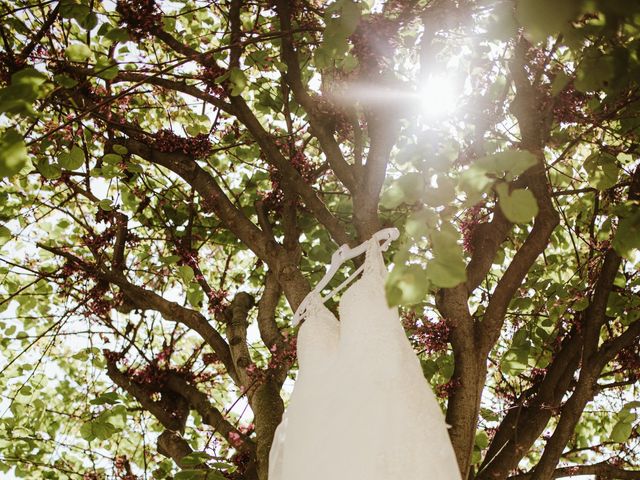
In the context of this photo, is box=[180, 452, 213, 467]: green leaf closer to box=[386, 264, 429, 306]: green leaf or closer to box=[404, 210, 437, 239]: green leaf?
box=[386, 264, 429, 306]: green leaf

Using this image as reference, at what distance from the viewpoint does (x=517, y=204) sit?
3.38ft

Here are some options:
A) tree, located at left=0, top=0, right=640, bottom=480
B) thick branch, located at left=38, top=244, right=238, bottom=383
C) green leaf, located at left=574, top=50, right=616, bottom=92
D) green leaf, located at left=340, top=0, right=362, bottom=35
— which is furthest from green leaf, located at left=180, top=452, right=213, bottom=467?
green leaf, located at left=574, top=50, right=616, bottom=92

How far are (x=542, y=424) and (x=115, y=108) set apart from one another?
9.71ft

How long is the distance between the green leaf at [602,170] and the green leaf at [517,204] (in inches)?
53.3

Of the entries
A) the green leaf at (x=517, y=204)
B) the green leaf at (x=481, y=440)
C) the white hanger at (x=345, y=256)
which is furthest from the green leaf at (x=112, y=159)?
the green leaf at (x=481, y=440)

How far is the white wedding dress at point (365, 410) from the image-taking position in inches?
54.2

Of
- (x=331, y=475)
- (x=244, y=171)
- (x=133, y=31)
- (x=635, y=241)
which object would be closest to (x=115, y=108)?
(x=133, y=31)

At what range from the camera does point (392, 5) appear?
2.23 meters

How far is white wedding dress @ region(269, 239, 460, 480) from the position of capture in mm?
1377

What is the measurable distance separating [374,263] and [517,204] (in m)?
0.80

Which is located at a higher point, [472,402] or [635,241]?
[635,241]

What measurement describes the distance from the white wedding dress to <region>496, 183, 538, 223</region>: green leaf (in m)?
0.61

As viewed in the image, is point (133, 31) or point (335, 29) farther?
point (133, 31)

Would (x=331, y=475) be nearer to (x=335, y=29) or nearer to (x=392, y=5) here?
(x=335, y=29)
